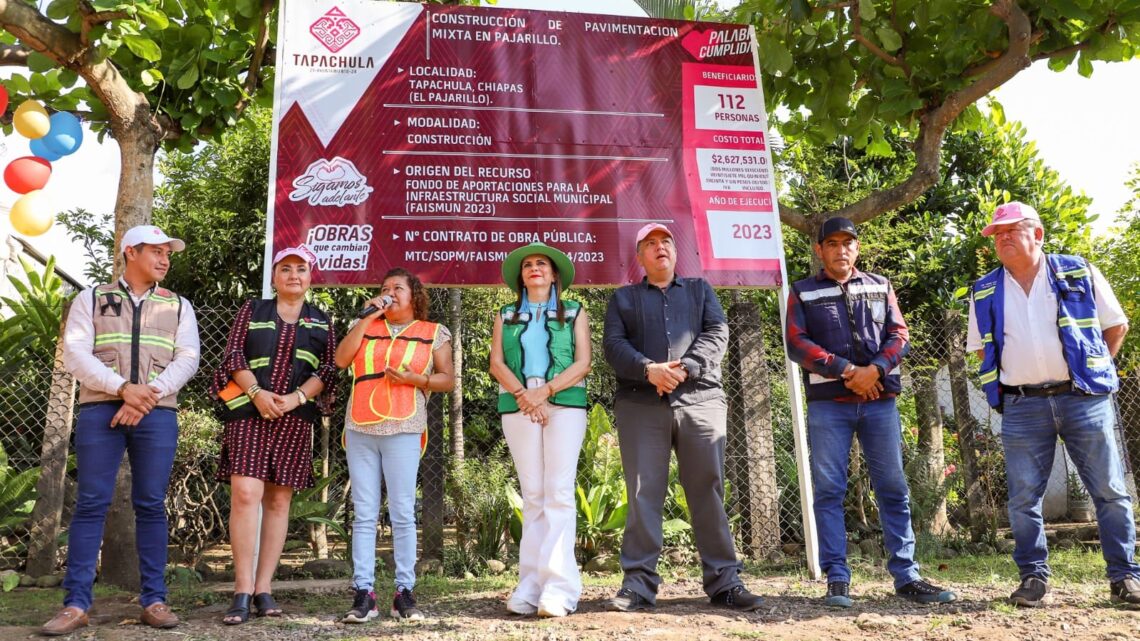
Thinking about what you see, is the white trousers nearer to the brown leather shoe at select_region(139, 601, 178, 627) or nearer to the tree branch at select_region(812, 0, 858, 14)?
the brown leather shoe at select_region(139, 601, 178, 627)

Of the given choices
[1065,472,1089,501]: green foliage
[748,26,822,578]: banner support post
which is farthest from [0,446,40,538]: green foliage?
[1065,472,1089,501]: green foliage

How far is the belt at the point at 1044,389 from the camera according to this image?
448 cm

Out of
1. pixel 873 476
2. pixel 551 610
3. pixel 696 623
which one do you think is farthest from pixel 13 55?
pixel 873 476

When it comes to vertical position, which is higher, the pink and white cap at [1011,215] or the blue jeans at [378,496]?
the pink and white cap at [1011,215]

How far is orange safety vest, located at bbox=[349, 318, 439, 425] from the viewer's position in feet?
14.9

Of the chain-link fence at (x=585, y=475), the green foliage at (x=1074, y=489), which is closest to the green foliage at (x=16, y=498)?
the chain-link fence at (x=585, y=475)

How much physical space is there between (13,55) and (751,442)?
5591 millimetres

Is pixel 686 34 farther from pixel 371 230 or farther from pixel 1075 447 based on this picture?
pixel 1075 447

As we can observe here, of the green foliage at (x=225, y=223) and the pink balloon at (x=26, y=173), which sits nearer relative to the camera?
the pink balloon at (x=26, y=173)

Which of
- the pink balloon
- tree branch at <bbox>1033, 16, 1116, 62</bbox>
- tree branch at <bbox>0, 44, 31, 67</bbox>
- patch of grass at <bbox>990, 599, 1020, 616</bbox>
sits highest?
tree branch at <bbox>1033, 16, 1116, 62</bbox>

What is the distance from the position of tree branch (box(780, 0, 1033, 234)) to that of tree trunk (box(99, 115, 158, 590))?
4363 millimetres

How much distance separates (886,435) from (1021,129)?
6860 mm

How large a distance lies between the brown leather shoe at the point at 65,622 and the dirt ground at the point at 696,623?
7 centimetres

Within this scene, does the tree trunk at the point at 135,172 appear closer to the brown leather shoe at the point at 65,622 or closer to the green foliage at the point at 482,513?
the brown leather shoe at the point at 65,622
